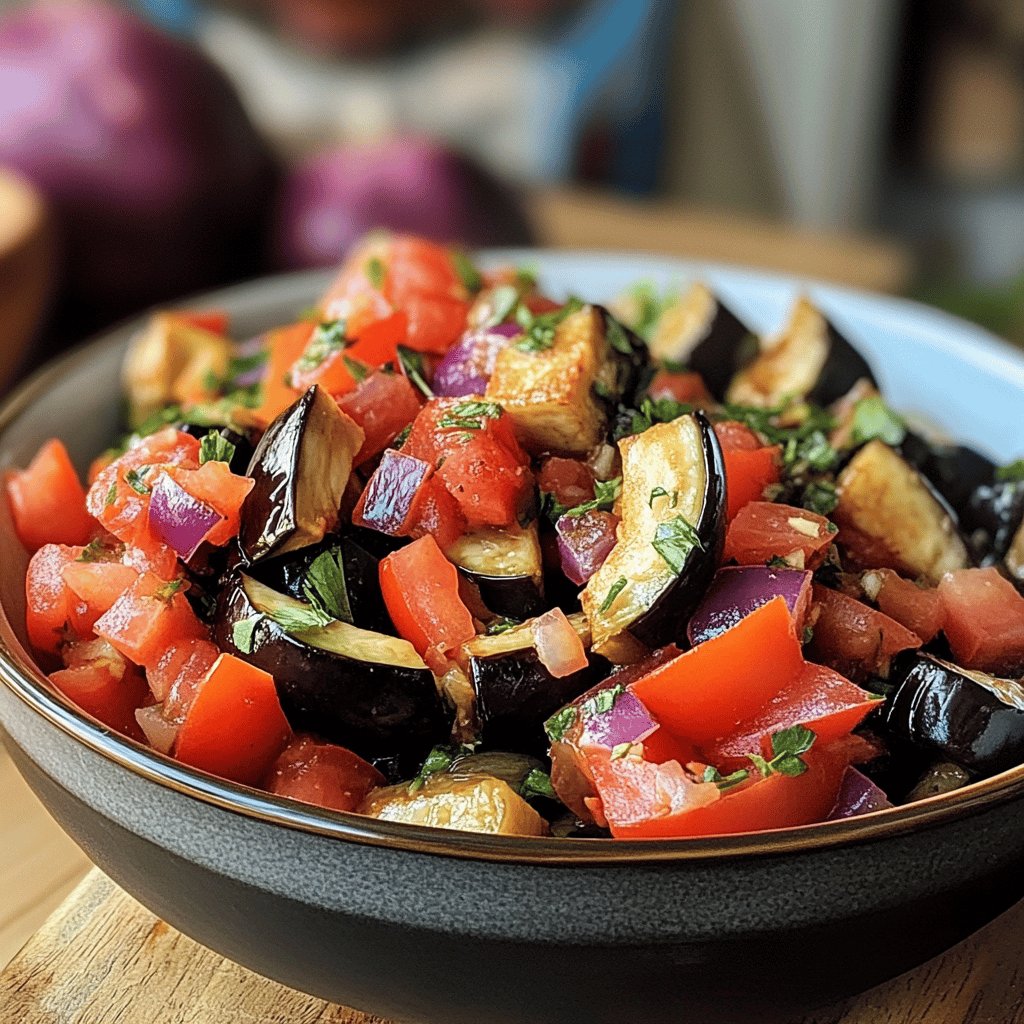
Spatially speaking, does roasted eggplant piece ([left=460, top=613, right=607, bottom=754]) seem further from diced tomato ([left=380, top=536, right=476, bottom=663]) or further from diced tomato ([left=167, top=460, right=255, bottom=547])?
diced tomato ([left=167, top=460, right=255, bottom=547])

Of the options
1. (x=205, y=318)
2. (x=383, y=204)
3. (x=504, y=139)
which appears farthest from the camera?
(x=504, y=139)

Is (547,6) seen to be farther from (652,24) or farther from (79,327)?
(79,327)

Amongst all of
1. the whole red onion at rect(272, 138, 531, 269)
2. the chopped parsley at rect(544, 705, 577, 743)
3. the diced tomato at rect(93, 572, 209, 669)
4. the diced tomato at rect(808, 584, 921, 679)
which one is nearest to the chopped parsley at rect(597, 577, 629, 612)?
the chopped parsley at rect(544, 705, 577, 743)

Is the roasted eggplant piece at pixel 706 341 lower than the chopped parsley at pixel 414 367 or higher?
lower

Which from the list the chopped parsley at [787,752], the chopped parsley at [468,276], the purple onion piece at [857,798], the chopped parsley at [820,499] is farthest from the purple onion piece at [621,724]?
the chopped parsley at [468,276]

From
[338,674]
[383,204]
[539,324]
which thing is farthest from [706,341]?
[383,204]

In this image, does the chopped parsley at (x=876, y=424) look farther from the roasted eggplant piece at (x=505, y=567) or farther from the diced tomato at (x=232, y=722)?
the diced tomato at (x=232, y=722)

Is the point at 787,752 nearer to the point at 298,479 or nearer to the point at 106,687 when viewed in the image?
the point at 298,479
